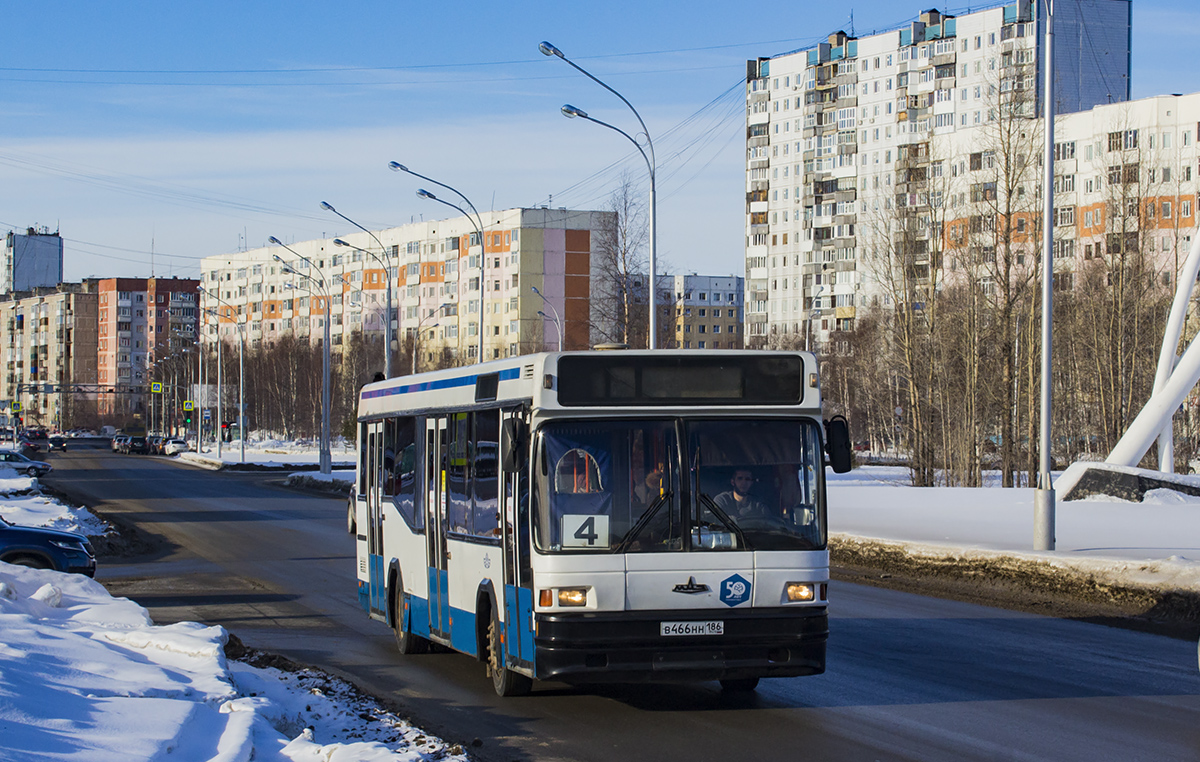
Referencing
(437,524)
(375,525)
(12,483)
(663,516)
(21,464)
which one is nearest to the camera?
(663,516)

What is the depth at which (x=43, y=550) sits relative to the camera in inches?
681

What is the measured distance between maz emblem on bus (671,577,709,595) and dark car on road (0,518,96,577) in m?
11.3

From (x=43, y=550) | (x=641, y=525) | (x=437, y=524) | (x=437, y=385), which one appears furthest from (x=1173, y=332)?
(x=641, y=525)

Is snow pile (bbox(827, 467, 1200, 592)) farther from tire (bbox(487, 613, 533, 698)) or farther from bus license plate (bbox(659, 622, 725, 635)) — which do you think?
tire (bbox(487, 613, 533, 698))

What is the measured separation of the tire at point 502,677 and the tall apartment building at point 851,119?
3818 inches

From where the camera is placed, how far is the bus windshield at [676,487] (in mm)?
8727

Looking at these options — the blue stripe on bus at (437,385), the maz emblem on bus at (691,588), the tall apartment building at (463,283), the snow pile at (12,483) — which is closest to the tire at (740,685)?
the maz emblem on bus at (691,588)

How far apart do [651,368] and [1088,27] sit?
10958 centimetres

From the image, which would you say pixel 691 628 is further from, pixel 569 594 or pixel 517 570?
pixel 517 570

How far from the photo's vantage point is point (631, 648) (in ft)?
28.3

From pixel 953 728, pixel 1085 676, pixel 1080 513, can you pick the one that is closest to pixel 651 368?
pixel 953 728

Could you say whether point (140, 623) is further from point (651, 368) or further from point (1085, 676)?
point (1085, 676)

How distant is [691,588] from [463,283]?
433ft

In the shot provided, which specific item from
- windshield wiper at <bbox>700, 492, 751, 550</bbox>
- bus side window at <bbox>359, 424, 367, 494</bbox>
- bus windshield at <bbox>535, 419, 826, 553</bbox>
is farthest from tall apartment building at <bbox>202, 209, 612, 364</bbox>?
windshield wiper at <bbox>700, 492, 751, 550</bbox>
